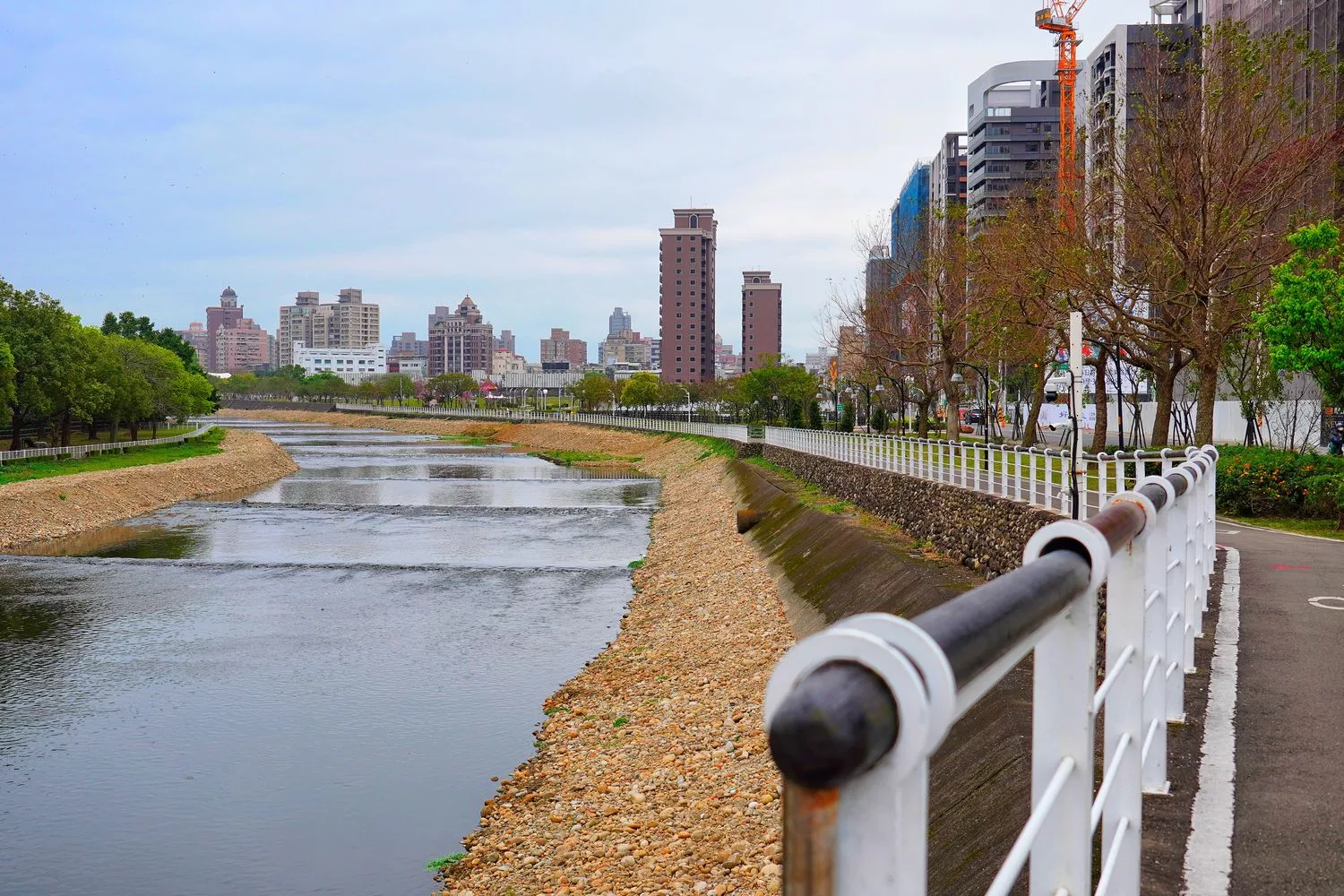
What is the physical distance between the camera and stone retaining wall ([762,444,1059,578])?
657 inches

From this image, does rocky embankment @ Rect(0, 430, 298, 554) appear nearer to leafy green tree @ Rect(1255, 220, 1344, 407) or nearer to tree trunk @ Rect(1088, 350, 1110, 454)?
leafy green tree @ Rect(1255, 220, 1344, 407)

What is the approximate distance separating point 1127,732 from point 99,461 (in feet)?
218

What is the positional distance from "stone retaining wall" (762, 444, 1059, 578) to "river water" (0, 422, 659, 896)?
6.67 meters

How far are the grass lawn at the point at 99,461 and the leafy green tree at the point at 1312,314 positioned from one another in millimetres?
45950

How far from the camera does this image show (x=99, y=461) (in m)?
61.8

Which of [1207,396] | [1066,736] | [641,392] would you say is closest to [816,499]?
[1207,396]

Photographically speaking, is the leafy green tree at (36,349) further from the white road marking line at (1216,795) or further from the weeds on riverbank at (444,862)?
the white road marking line at (1216,795)

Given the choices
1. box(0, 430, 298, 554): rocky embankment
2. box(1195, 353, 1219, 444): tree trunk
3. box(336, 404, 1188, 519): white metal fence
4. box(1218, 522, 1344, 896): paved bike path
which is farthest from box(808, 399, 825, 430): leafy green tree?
box(1218, 522, 1344, 896): paved bike path

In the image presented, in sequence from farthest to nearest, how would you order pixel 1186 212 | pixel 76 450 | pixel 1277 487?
pixel 76 450
pixel 1186 212
pixel 1277 487

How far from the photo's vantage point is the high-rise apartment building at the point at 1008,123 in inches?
5167

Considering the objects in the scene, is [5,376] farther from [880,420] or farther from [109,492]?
[880,420]

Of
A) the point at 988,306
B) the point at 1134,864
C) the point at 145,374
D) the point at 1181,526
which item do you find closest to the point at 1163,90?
the point at 988,306

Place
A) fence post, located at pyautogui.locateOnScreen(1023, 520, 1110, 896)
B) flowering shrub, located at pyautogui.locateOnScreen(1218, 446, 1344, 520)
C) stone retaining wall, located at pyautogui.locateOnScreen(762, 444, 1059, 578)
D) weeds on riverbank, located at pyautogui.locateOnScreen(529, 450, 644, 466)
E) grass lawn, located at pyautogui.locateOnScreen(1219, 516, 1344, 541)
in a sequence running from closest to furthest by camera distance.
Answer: fence post, located at pyautogui.locateOnScreen(1023, 520, 1110, 896)
stone retaining wall, located at pyautogui.locateOnScreen(762, 444, 1059, 578)
grass lawn, located at pyautogui.locateOnScreen(1219, 516, 1344, 541)
flowering shrub, located at pyautogui.locateOnScreen(1218, 446, 1344, 520)
weeds on riverbank, located at pyautogui.locateOnScreen(529, 450, 644, 466)

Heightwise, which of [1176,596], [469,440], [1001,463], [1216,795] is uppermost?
[1176,596]
